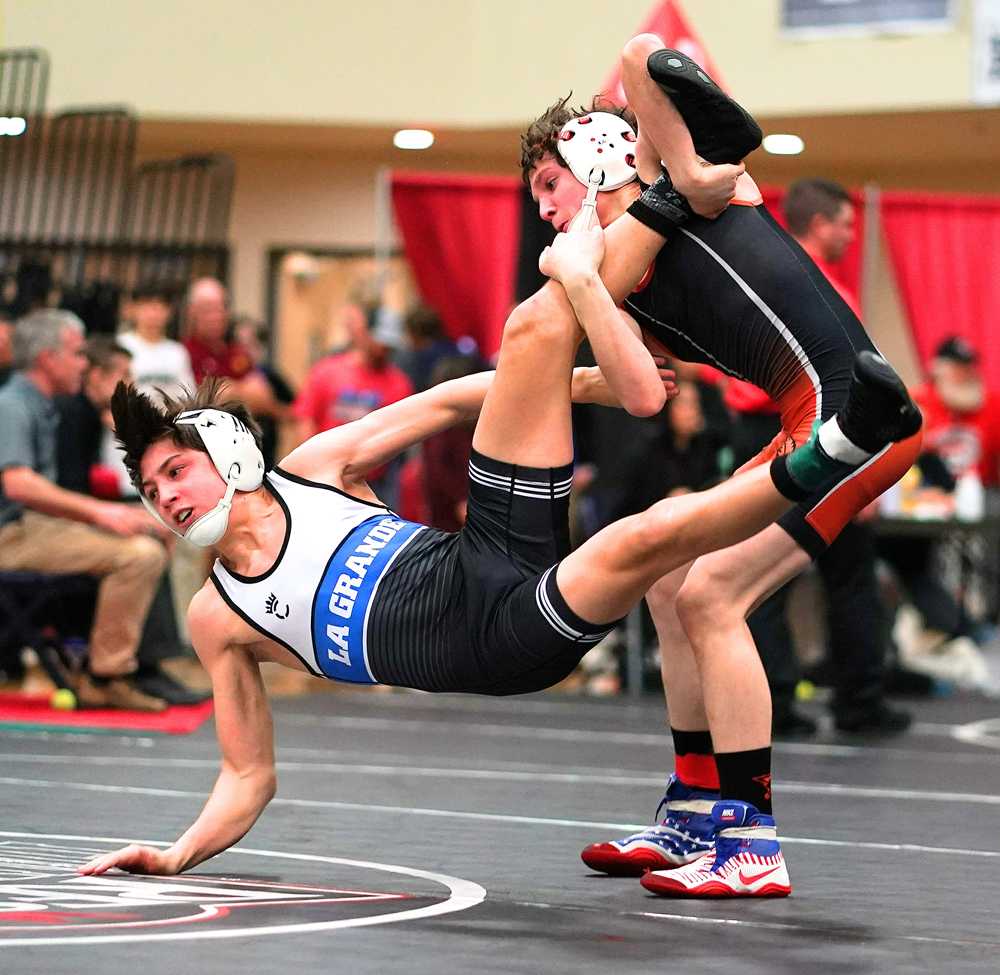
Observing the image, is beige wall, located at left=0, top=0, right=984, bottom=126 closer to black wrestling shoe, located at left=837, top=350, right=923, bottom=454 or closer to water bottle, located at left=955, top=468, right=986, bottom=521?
water bottle, located at left=955, top=468, right=986, bottom=521

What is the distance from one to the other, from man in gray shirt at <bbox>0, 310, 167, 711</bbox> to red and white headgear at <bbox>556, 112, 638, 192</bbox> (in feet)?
12.9

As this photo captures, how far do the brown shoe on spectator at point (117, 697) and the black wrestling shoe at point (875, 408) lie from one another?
463 cm

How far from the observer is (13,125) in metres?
11.9

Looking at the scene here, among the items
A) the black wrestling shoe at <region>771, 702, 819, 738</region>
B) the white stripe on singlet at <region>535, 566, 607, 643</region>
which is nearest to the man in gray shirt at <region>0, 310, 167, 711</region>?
the black wrestling shoe at <region>771, 702, 819, 738</region>

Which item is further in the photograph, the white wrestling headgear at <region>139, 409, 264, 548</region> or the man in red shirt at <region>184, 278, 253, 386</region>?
the man in red shirt at <region>184, 278, 253, 386</region>

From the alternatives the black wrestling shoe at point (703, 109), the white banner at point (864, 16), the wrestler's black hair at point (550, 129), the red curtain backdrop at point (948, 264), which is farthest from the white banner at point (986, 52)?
the black wrestling shoe at point (703, 109)

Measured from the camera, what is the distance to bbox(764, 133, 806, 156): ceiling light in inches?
501

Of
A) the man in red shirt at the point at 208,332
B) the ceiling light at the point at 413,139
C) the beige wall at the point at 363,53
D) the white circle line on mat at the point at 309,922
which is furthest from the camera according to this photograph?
the ceiling light at the point at 413,139

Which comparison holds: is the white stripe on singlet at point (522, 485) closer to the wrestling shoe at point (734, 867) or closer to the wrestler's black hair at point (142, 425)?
the wrestler's black hair at point (142, 425)

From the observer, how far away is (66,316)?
24.1ft

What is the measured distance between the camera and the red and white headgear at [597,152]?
142 inches

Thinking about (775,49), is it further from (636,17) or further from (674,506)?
(674,506)

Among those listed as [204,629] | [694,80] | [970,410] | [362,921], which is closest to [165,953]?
[362,921]

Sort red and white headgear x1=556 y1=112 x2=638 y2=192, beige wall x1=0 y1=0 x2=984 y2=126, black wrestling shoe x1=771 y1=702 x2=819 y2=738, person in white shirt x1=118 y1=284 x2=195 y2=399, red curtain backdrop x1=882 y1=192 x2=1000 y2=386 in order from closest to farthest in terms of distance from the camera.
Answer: red and white headgear x1=556 y1=112 x2=638 y2=192 → black wrestling shoe x1=771 y1=702 x2=819 y2=738 → person in white shirt x1=118 y1=284 x2=195 y2=399 → red curtain backdrop x1=882 y1=192 x2=1000 y2=386 → beige wall x1=0 y1=0 x2=984 y2=126
